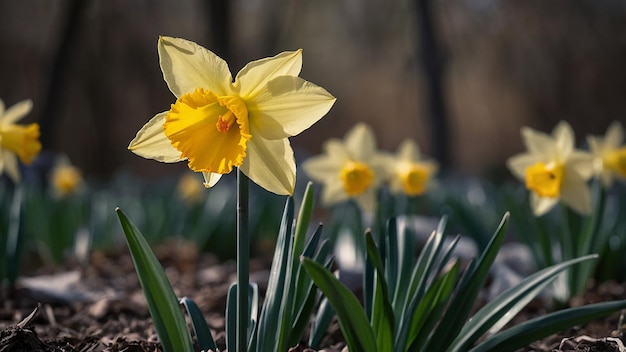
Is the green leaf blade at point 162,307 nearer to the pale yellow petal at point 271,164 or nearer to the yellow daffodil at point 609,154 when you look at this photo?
the pale yellow petal at point 271,164

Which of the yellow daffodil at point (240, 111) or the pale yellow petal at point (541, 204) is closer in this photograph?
the yellow daffodil at point (240, 111)

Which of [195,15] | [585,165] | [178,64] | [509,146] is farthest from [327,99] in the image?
[195,15]

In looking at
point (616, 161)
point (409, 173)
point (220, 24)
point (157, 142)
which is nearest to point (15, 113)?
point (157, 142)

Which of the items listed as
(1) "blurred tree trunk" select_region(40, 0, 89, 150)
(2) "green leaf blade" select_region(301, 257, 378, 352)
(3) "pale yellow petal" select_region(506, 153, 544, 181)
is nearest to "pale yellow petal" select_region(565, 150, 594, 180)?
(3) "pale yellow petal" select_region(506, 153, 544, 181)

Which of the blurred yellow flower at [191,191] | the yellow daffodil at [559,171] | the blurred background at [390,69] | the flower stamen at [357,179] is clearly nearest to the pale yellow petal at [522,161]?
the yellow daffodil at [559,171]

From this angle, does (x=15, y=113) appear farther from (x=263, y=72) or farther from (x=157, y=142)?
(x=263, y=72)

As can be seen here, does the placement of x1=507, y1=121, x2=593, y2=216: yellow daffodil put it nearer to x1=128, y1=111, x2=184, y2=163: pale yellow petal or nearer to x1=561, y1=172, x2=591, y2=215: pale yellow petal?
x1=561, y1=172, x2=591, y2=215: pale yellow petal

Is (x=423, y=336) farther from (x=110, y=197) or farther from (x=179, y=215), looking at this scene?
(x=110, y=197)
